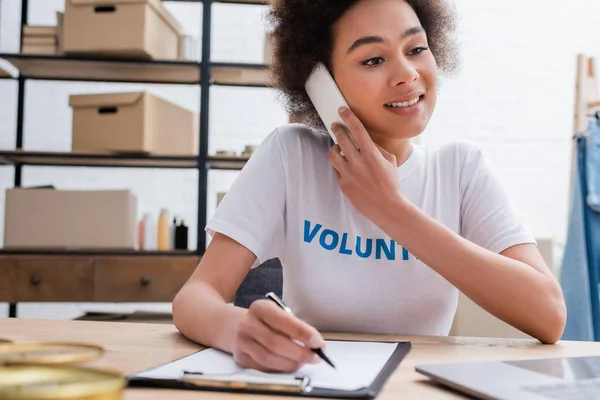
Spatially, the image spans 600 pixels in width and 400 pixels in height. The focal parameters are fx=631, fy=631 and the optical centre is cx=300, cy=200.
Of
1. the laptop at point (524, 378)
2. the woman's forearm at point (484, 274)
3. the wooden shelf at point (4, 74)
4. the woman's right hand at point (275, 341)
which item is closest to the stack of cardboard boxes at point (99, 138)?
the wooden shelf at point (4, 74)

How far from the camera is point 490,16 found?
3.32 m

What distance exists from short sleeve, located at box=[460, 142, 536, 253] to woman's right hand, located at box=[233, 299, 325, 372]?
62cm

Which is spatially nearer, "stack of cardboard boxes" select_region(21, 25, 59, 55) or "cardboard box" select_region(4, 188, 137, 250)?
"cardboard box" select_region(4, 188, 137, 250)

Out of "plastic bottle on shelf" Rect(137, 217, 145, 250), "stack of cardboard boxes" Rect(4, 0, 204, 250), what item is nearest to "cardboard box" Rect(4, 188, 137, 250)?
"stack of cardboard boxes" Rect(4, 0, 204, 250)

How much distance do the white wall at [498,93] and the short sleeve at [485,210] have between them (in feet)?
6.76

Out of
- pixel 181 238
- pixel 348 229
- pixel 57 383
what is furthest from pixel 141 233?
pixel 57 383

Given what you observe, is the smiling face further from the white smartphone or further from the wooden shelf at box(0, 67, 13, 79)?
the wooden shelf at box(0, 67, 13, 79)

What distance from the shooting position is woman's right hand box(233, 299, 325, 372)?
0.62 metres

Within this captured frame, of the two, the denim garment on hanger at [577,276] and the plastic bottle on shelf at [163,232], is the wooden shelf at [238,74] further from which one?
the denim garment on hanger at [577,276]

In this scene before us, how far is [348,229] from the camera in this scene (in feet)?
3.92

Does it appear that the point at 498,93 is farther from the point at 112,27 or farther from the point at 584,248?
the point at 112,27

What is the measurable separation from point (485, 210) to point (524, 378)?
633 mm

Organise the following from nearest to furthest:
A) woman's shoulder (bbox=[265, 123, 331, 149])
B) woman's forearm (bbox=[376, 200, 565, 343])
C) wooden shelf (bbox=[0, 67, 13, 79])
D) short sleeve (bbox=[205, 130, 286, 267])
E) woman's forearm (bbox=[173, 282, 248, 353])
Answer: woman's forearm (bbox=[173, 282, 248, 353])
woman's forearm (bbox=[376, 200, 565, 343])
short sleeve (bbox=[205, 130, 286, 267])
woman's shoulder (bbox=[265, 123, 331, 149])
wooden shelf (bbox=[0, 67, 13, 79])

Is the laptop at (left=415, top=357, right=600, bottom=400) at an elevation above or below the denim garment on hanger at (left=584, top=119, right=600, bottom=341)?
below
